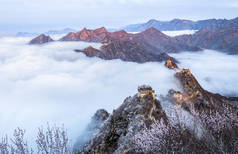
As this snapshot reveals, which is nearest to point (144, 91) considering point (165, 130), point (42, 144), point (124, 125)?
point (124, 125)

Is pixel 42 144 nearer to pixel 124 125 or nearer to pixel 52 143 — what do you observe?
pixel 52 143

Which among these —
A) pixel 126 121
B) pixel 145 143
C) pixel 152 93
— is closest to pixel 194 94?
pixel 152 93

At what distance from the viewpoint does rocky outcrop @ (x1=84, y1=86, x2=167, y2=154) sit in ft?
54.4

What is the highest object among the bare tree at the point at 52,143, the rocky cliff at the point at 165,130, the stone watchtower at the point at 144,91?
the stone watchtower at the point at 144,91

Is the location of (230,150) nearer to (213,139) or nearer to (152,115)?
(213,139)

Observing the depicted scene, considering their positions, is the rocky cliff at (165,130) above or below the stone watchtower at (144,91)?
below

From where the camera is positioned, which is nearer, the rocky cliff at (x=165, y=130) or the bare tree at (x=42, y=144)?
the rocky cliff at (x=165, y=130)

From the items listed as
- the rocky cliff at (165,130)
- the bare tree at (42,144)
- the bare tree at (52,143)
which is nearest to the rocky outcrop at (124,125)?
the rocky cliff at (165,130)

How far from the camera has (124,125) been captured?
18578 mm

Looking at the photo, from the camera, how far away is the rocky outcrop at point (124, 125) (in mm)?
16594

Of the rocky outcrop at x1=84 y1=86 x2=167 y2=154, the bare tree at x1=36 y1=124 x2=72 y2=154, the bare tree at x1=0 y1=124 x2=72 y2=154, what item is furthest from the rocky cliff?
the bare tree at x1=0 y1=124 x2=72 y2=154

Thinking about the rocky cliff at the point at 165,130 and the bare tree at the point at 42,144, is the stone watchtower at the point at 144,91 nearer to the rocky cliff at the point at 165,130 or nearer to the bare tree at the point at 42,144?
the rocky cliff at the point at 165,130

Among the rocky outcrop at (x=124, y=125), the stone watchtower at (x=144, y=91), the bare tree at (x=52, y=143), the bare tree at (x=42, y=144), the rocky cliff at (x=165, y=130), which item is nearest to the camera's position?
the rocky cliff at (x=165, y=130)

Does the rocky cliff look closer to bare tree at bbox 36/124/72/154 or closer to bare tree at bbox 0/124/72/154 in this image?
bare tree at bbox 36/124/72/154
